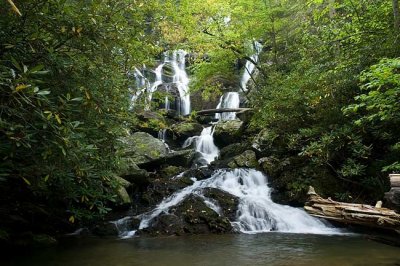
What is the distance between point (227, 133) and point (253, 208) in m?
7.02

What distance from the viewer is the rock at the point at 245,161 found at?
42.3 feet

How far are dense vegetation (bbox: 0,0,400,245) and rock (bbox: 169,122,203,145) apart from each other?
10.4 feet

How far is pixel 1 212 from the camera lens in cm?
644

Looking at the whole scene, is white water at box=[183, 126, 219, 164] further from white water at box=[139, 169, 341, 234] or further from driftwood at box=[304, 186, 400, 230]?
driftwood at box=[304, 186, 400, 230]

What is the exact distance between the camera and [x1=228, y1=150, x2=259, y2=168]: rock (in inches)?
508

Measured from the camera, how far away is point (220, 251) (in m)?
6.97

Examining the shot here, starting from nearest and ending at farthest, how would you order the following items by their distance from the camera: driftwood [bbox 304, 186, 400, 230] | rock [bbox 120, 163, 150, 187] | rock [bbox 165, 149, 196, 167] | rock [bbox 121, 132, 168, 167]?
driftwood [bbox 304, 186, 400, 230]
rock [bbox 120, 163, 150, 187]
rock [bbox 121, 132, 168, 167]
rock [bbox 165, 149, 196, 167]

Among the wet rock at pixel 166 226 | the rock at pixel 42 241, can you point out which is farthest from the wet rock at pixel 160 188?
the rock at pixel 42 241

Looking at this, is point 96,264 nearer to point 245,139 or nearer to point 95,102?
point 95,102

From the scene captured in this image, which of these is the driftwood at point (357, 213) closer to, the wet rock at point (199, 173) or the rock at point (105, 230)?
the rock at point (105, 230)

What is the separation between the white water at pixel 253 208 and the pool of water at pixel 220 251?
2.70ft

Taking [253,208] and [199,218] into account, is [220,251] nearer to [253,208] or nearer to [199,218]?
[199,218]

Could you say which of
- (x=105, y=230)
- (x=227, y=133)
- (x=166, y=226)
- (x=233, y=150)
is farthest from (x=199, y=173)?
(x=105, y=230)

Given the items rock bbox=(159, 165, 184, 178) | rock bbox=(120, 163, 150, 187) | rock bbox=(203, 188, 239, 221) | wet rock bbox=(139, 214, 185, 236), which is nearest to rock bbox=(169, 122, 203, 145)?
rock bbox=(159, 165, 184, 178)
